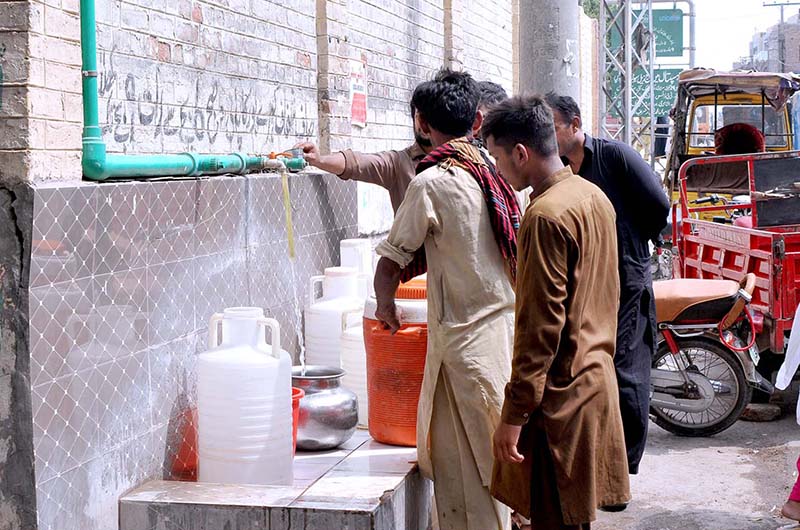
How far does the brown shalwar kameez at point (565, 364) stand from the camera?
3.33 m

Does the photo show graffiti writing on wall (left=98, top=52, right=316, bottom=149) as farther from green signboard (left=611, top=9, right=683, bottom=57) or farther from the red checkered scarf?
green signboard (left=611, top=9, right=683, bottom=57)

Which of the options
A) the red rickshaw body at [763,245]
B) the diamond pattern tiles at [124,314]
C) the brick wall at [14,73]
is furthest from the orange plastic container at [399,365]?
the red rickshaw body at [763,245]

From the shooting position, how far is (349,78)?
287 inches

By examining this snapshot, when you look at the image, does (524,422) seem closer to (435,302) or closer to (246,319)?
(435,302)

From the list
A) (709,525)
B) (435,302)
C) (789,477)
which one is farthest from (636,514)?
(435,302)

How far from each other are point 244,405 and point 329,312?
1523mm

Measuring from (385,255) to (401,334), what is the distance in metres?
0.72

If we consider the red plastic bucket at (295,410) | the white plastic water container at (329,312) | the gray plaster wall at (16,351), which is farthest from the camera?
the white plastic water container at (329,312)

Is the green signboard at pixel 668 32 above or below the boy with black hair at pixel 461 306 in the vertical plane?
above

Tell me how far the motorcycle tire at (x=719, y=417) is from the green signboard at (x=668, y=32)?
29.4 meters

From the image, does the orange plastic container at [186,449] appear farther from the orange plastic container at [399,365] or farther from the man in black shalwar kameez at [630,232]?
the man in black shalwar kameez at [630,232]

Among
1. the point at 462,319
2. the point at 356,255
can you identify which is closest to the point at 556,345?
the point at 462,319

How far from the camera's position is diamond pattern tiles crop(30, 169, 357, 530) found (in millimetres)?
3648

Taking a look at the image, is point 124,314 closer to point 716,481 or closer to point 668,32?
point 716,481
